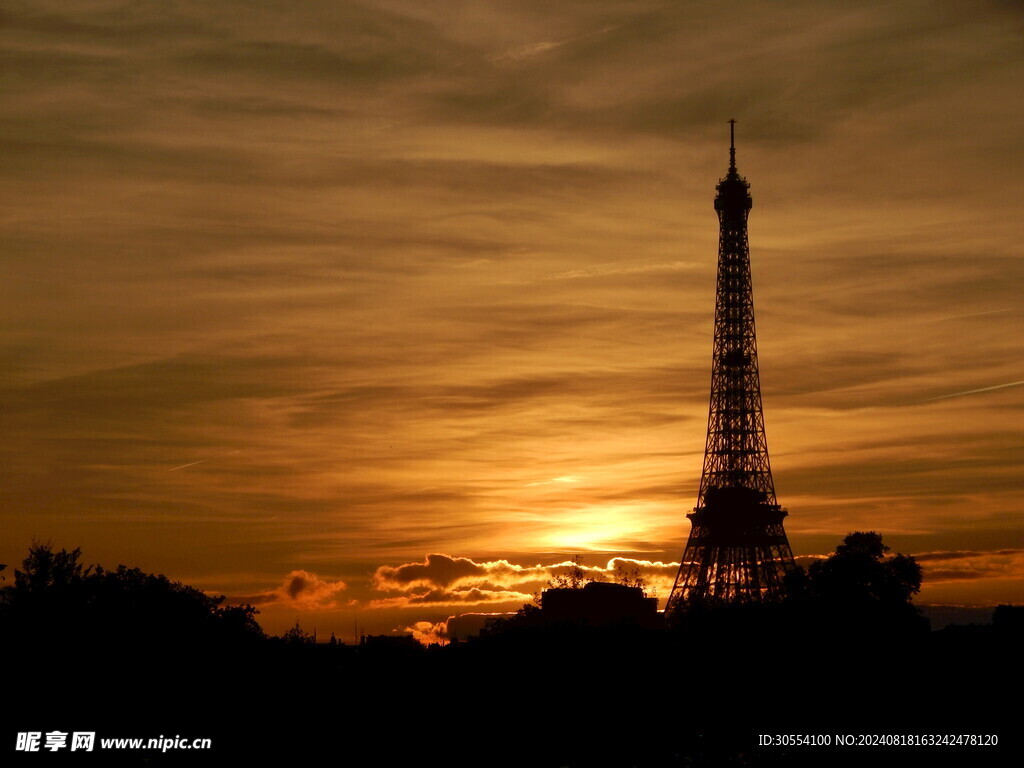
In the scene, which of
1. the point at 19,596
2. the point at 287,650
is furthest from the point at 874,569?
the point at 19,596

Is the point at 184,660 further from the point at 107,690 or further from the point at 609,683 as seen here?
the point at 609,683

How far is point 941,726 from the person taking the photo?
274 feet

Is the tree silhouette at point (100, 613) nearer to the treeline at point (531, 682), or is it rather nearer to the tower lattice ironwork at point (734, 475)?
the treeline at point (531, 682)

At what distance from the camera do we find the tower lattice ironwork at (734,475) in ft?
467

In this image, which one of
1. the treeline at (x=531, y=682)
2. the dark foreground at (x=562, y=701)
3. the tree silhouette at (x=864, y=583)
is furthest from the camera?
the tree silhouette at (x=864, y=583)

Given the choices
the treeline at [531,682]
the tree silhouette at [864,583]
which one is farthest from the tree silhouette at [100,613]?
the tree silhouette at [864,583]

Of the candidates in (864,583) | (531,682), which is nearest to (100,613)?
(531,682)

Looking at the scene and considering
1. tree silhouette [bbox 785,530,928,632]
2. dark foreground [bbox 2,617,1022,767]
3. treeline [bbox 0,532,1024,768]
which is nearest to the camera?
dark foreground [bbox 2,617,1022,767]

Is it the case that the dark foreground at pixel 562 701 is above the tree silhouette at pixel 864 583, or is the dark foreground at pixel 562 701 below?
below

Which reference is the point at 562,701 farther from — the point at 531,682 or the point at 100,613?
the point at 100,613

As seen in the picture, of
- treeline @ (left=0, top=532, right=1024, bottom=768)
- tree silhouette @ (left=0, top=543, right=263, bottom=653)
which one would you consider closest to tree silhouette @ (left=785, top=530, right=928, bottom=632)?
treeline @ (left=0, top=532, right=1024, bottom=768)

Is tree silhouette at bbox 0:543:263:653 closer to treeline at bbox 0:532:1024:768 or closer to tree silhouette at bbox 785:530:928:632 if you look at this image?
treeline at bbox 0:532:1024:768

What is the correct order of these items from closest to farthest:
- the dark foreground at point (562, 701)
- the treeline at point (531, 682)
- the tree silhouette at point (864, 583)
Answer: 1. the dark foreground at point (562, 701)
2. the treeline at point (531, 682)
3. the tree silhouette at point (864, 583)

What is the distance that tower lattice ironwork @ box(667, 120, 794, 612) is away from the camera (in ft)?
467
